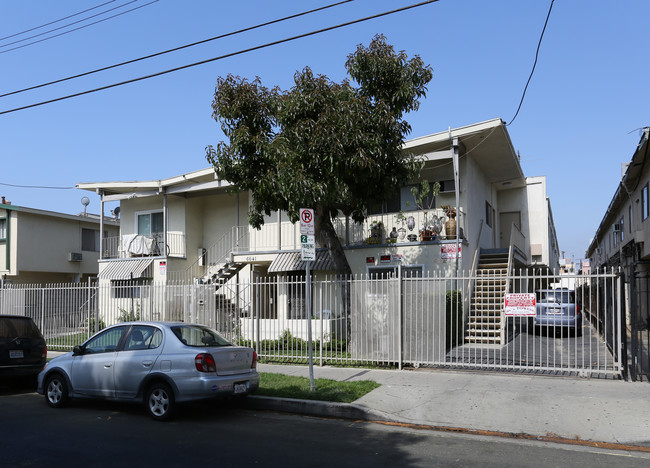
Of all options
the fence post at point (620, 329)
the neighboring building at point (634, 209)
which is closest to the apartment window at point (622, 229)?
the neighboring building at point (634, 209)

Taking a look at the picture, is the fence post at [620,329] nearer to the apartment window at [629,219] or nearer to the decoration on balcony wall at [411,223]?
the decoration on balcony wall at [411,223]

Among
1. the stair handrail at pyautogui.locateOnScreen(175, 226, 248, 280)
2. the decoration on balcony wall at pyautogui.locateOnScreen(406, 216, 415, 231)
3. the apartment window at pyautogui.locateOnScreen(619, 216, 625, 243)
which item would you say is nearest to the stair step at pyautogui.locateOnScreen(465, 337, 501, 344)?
the decoration on balcony wall at pyautogui.locateOnScreen(406, 216, 415, 231)

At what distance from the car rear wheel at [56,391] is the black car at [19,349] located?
1.84m

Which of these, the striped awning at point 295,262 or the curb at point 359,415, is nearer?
the curb at point 359,415

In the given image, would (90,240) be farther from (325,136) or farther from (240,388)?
(240,388)

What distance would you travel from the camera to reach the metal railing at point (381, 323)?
10704 mm

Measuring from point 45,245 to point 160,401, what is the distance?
22271mm

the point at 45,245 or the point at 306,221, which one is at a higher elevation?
the point at 45,245

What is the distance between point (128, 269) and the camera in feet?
71.2

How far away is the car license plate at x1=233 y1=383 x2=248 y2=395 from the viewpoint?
8.38m

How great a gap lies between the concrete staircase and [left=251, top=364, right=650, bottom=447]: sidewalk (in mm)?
2592

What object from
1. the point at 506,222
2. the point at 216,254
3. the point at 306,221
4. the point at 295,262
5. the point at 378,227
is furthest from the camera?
the point at 506,222

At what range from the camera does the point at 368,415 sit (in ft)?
27.6

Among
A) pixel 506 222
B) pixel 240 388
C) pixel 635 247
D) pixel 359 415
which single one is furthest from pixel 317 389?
pixel 506 222
